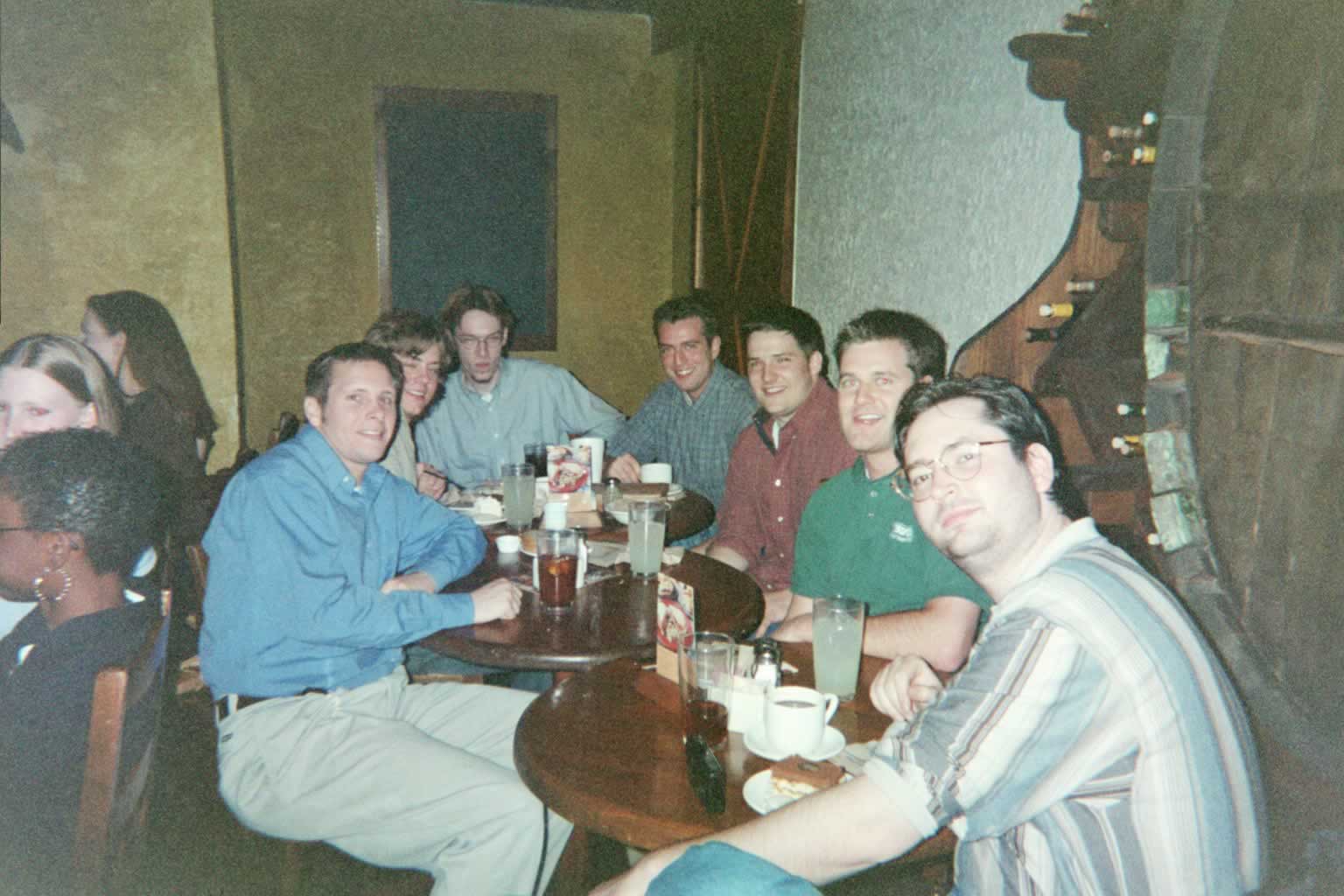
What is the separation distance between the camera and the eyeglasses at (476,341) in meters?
3.45

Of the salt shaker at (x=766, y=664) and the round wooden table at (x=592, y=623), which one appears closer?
the salt shaker at (x=766, y=664)

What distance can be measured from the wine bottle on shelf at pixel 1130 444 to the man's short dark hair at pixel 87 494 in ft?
5.80

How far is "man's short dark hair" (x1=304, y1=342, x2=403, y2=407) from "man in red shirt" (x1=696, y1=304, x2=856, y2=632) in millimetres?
1122

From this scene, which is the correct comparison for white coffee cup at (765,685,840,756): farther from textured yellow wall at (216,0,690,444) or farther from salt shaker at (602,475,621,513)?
textured yellow wall at (216,0,690,444)

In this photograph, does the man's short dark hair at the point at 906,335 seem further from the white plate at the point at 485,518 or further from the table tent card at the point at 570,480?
the white plate at the point at 485,518

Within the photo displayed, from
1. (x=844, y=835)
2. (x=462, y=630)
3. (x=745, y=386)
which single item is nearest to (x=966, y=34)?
(x=745, y=386)

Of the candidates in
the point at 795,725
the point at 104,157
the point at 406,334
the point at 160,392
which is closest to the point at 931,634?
the point at 795,725

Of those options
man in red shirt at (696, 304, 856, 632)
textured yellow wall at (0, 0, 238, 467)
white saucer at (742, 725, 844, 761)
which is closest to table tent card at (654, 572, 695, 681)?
white saucer at (742, 725, 844, 761)

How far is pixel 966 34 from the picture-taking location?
2670mm

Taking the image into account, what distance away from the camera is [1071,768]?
0.93 metres

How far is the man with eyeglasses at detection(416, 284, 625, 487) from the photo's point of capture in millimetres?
3455

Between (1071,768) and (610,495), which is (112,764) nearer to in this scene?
(1071,768)

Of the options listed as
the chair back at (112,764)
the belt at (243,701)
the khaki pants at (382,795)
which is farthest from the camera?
the belt at (243,701)

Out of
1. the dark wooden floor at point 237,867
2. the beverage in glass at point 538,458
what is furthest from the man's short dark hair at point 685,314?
the dark wooden floor at point 237,867
